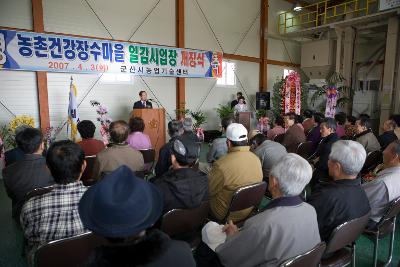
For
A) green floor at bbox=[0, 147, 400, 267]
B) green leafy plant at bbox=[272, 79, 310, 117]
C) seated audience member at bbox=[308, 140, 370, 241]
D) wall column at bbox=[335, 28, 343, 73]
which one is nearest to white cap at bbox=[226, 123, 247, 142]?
seated audience member at bbox=[308, 140, 370, 241]

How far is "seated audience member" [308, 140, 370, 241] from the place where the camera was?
1.63 meters

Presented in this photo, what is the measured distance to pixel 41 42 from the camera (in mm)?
5562

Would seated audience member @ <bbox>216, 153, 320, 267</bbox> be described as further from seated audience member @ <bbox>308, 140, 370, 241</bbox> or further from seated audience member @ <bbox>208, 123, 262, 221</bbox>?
seated audience member @ <bbox>208, 123, 262, 221</bbox>

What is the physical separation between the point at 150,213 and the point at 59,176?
97 centimetres

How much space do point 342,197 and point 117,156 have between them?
6.44 feet

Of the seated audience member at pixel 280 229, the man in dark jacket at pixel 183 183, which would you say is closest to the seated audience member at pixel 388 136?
the seated audience member at pixel 280 229

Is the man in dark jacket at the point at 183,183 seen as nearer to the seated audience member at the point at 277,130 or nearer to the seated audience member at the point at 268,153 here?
the seated audience member at the point at 268,153

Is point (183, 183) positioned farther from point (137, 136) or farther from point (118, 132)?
point (137, 136)

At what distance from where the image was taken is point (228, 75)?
365 inches

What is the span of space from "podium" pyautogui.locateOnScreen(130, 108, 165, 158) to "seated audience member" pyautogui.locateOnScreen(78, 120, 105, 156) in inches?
87.2

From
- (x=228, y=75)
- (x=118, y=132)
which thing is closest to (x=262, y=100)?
(x=228, y=75)

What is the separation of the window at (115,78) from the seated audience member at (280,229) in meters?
6.04

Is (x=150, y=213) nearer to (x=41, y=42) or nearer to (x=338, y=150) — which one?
(x=338, y=150)

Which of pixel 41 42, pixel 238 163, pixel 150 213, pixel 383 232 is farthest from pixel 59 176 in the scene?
pixel 41 42
